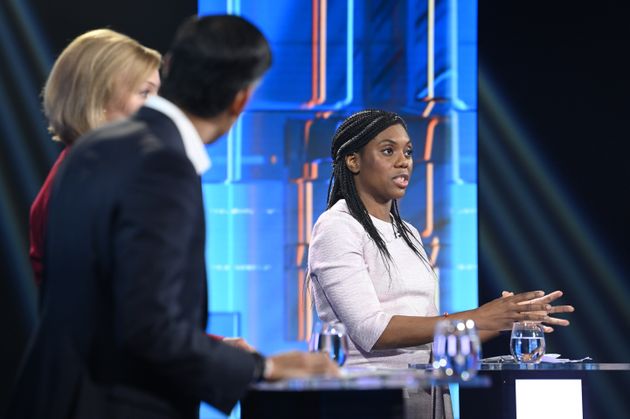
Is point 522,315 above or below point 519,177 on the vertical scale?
below

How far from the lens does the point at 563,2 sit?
5.14 metres

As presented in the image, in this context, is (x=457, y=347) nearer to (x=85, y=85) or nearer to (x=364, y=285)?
(x=364, y=285)

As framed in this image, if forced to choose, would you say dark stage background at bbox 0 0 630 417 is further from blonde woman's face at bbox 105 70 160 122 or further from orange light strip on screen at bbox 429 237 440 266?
blonde woman's face at bbox 105 70 160 122

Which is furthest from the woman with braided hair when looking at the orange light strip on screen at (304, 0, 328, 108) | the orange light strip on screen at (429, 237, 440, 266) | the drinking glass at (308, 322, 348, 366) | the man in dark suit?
the orange light strip on screen at (304, 0, 328, 108)

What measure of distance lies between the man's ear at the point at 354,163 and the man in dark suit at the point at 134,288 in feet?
4.92

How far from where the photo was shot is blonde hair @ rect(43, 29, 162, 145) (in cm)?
230

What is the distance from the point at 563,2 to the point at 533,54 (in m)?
0.31

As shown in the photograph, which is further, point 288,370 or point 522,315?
point 522,315

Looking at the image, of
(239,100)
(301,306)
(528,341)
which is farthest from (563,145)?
(239,100)

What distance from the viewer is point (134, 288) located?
4.89ft

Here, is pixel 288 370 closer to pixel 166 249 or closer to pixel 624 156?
pixel 166 249

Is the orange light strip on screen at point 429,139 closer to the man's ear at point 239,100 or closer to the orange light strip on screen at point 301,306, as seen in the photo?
the orange light strip on screen at point 301,306

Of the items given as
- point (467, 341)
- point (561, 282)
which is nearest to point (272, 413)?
point (467, 341)

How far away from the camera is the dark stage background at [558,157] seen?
504 cm
